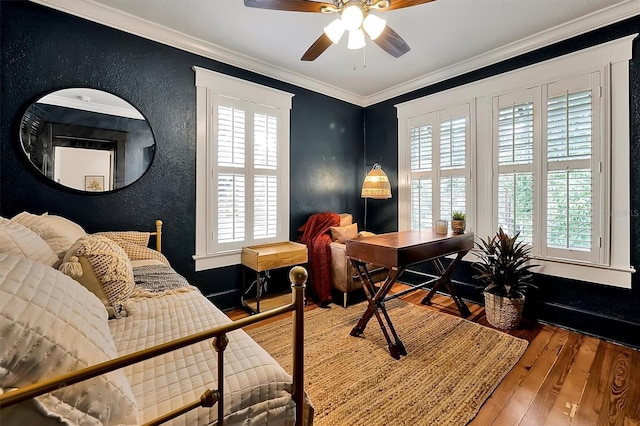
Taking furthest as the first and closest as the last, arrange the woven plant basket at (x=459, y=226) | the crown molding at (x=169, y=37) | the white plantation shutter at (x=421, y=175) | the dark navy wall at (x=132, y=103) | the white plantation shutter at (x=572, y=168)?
the white plantation shutter at (x=421, y=175)
the woven plant basket at (x=459, y=226)
the white plantation shutter at (x=572, y=168)
the crown molding at (x=169, y=37)
the dark navy wall at (x=132, y=103)

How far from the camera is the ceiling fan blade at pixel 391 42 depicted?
2010 millimetres

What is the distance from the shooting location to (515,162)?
294 centimetres

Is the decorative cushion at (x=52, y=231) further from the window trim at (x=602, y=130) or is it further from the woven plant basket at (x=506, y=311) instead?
the window trim at (x=602, y=130)

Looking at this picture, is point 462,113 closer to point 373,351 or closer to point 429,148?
point 429,148

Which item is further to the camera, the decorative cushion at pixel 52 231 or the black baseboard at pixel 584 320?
the black baseboard at pixel 584 320

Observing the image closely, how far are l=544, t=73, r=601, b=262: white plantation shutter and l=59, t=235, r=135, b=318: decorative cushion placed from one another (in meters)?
3.46

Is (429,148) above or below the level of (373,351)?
above

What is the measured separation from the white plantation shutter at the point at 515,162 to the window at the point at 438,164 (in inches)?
13.8

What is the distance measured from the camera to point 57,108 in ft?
7.34

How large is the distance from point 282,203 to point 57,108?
7.14 feet

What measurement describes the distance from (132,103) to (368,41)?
2.30 meters

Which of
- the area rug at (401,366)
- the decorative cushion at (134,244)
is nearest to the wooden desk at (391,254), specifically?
the area rug at (401,366)

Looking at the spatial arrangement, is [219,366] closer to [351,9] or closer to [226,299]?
[351,9]

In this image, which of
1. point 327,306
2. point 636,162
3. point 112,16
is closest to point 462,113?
point 636,162
